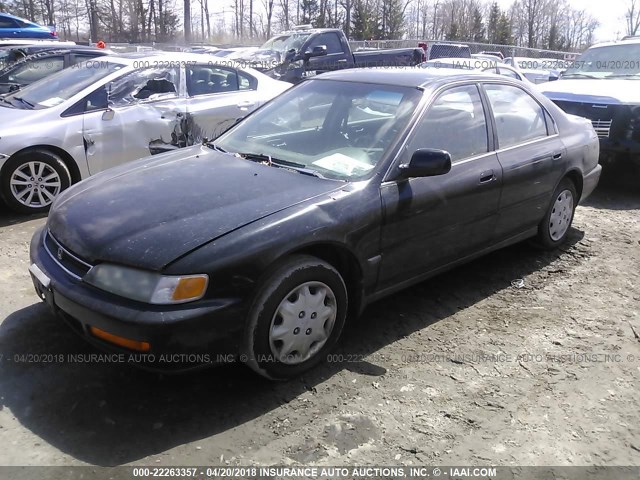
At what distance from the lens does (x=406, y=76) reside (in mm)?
4148

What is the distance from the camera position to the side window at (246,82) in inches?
288

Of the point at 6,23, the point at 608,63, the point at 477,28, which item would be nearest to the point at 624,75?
the point at 608,63

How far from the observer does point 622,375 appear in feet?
11.1

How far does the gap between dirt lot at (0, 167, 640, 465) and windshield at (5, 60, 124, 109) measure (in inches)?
102

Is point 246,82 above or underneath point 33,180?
above

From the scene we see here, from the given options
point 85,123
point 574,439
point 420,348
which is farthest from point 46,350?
point 85,123

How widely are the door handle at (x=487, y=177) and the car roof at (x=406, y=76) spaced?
27.1 inches

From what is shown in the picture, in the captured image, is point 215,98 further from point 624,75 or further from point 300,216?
point 624,75

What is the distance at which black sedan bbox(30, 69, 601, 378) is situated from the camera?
2.72m

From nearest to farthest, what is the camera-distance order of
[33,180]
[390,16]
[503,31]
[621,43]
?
[33,180]
[621,43]
[390,16]
[503,31]

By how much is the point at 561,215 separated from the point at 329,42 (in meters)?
10.2

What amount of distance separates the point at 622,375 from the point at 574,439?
0.78 meters

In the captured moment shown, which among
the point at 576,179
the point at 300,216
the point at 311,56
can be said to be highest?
the point at 311,56

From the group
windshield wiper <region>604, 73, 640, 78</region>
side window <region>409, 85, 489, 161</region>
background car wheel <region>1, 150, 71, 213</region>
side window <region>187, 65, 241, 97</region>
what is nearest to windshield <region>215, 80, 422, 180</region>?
side window <region>409, 85, 489, 161</region>
